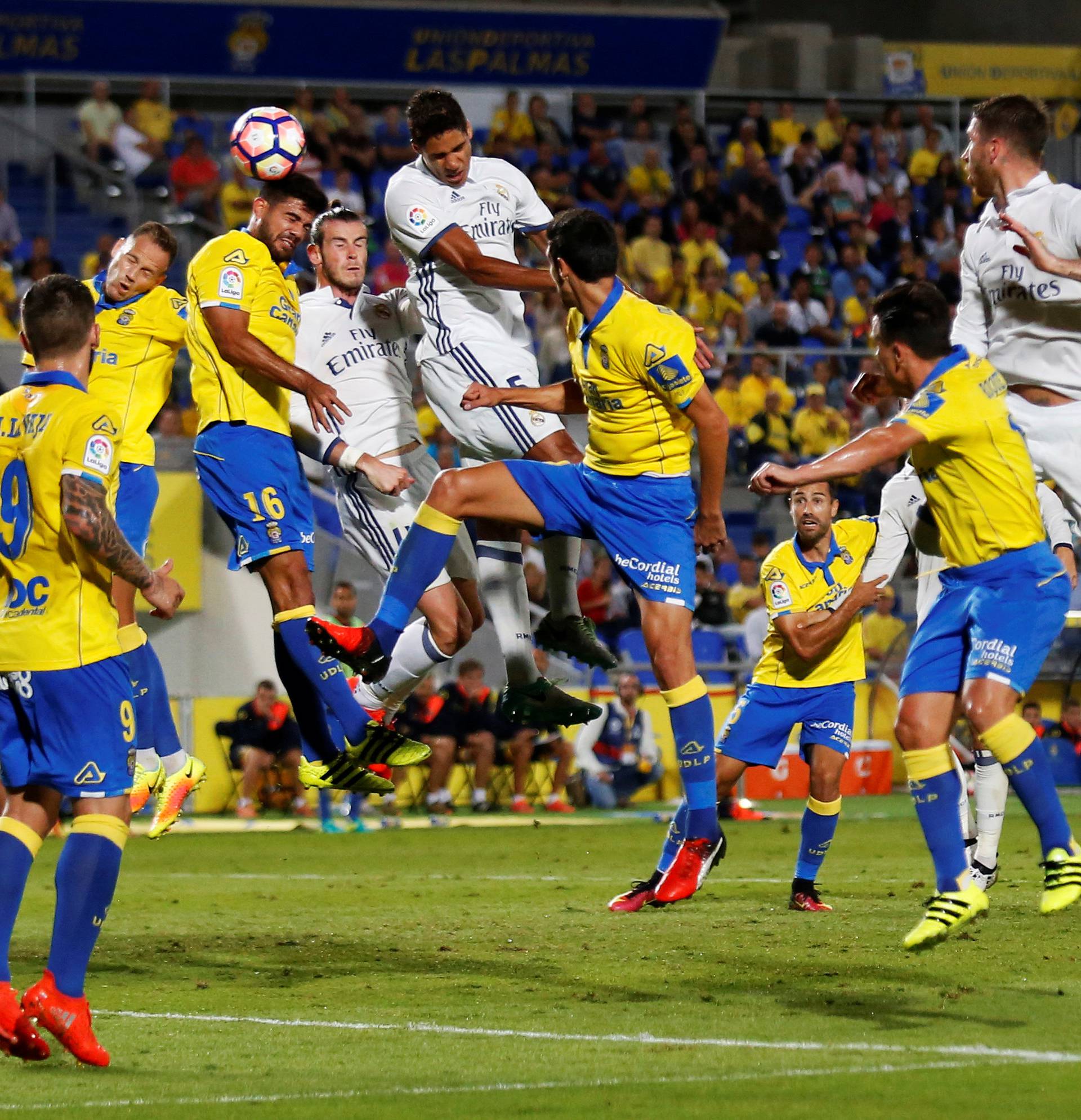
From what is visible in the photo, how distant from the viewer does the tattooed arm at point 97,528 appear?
630 centimetres

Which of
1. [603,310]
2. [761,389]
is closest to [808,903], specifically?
[603,310]

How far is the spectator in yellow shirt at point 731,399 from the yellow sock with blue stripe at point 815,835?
1231 cm

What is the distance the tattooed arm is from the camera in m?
6.30

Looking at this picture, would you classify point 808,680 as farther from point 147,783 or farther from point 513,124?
point 513,124

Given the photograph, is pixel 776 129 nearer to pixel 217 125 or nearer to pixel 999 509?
pixel 217 125

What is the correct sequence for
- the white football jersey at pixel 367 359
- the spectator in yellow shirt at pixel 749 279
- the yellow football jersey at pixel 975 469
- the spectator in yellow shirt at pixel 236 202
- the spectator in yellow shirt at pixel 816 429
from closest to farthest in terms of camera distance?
1. the yellow football jersey at pixel 975 469
2. the white football jersey at pixel 367 359
3. the spectator in yellow shirt at pixel 816 429
4. the spectator in yellow shirt at pixel 236 202
5. the spectator in yellow shirt at pixel 749 279

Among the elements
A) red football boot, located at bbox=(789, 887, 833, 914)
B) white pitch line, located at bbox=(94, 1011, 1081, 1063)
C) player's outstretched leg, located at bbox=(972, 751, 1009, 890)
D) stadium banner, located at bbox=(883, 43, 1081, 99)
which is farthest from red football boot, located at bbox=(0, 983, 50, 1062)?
stadium banner, located at bbox=(883, 43, 1081, 99)

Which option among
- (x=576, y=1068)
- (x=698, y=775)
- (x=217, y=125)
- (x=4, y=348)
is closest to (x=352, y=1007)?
(x=576, y=1068)

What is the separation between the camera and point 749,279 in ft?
86.7

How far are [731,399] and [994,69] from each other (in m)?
13.4

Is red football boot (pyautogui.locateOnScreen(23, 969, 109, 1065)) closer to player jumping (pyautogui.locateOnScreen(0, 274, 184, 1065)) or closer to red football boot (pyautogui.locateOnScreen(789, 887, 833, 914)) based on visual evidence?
player jumping (pyautogui.locateOnScreen(0, 274, 184, 1065))

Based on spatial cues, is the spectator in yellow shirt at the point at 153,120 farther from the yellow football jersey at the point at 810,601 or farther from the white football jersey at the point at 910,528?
the white football jersey at the point at 910,528

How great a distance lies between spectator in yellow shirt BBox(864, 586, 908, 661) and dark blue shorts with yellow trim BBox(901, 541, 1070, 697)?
13672mm

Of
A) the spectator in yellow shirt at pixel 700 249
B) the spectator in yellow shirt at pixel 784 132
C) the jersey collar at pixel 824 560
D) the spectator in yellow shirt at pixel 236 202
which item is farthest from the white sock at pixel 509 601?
the spectator in yellow shirt at pixel 784 132
